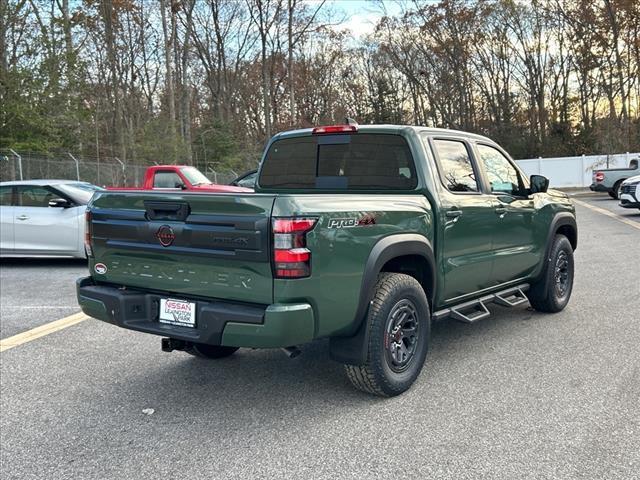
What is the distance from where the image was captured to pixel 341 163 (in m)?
4.78

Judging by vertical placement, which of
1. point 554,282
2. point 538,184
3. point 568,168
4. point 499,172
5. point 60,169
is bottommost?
point 554,282

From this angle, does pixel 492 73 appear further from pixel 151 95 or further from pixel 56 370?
pixel 56 370

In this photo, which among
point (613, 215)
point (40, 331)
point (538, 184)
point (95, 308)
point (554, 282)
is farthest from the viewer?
point (613, 215)

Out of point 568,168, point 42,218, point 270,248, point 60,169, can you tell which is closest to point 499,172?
point 270,248

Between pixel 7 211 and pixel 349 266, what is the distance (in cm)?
828

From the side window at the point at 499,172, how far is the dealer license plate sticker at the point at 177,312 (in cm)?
297

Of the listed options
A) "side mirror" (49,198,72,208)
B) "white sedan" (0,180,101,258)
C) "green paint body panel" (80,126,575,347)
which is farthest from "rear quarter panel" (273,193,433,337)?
"side mirror" (49,198,72,208)

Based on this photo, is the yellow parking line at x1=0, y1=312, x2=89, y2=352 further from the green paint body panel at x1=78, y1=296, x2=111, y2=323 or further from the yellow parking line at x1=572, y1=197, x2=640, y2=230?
the yellow parking line at x1=572, y1=197, x2=640, y2=230

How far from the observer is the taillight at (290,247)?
314 centimetres

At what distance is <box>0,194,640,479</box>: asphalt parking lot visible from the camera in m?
3.02

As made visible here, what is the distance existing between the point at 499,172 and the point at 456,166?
33.3 inches

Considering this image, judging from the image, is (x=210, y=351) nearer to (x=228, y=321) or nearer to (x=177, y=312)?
(x=177, y=312)

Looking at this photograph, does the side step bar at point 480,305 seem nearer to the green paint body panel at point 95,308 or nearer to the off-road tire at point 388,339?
the off-road tire at point 388,339

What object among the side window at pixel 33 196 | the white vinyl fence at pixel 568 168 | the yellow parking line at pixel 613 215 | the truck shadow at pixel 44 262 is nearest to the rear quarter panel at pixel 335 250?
the side window at pixel 33 196
